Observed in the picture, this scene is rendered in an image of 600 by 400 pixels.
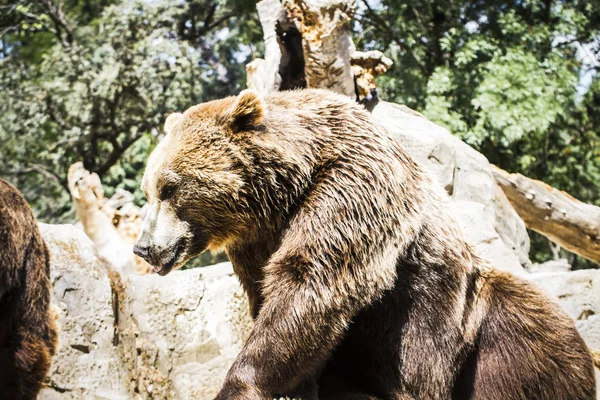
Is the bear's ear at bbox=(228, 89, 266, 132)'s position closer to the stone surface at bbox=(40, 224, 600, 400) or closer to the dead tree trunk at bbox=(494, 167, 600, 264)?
the stone surface at bbox=(40, 224, 600, 400)

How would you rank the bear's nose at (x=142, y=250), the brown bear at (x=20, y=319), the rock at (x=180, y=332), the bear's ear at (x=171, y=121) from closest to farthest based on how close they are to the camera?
the bear's nose at (x=142, y=250) → the bear's ear at (x=171, y=121) → the brown bear at (x=20, y=319) → the rock at (x=180, y=332)

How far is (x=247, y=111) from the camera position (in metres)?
3.04

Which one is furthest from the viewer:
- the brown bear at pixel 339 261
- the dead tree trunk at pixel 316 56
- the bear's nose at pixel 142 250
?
the dead tree trunk at pixel 316 56

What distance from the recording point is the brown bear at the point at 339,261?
2.82 meters

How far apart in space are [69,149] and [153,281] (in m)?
12.5

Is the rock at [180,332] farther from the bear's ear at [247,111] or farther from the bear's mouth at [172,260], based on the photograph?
the bear's ear at [247,111]

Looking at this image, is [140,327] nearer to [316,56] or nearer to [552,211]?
[316,56]

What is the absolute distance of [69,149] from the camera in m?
17.0

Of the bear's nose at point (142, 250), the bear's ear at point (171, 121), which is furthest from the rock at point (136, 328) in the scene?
the bear's nose at point (142, 250)

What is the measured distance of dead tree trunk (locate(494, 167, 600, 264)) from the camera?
28.0 ft

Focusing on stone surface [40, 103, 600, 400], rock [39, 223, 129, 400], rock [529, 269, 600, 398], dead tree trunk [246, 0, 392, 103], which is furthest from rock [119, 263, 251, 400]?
rock [529, 269, 600, 398]

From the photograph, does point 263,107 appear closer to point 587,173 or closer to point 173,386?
point 173,386

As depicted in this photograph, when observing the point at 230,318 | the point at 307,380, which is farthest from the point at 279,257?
the point at 230,318

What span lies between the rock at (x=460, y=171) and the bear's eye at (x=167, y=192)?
4.24 meters
